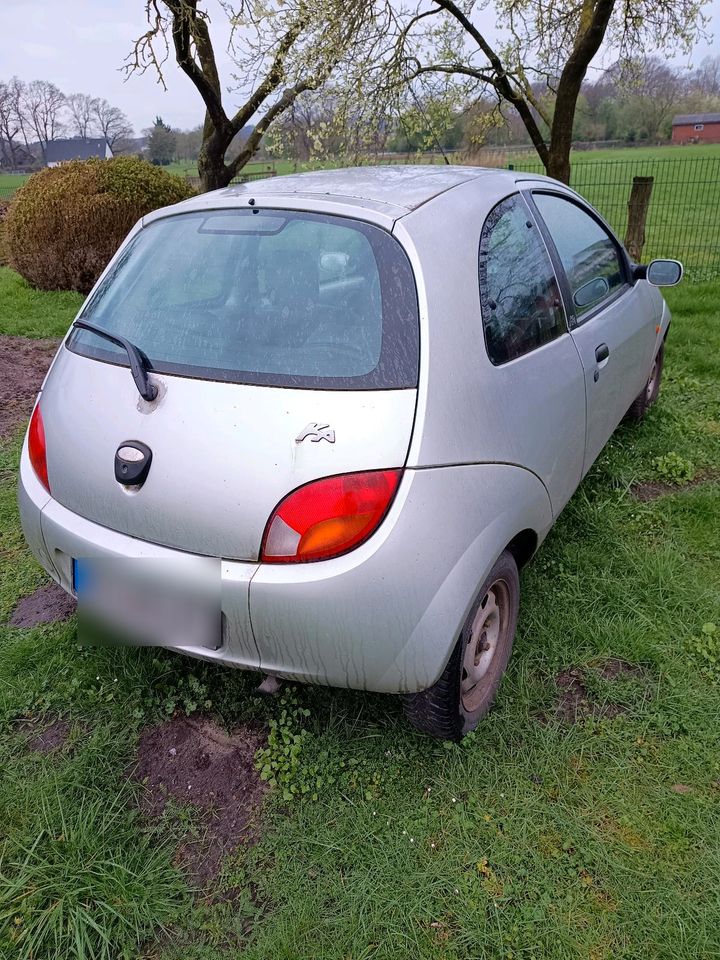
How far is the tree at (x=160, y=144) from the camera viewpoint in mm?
40025

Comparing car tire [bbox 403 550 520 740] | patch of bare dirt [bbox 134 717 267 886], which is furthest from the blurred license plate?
car tire [bbox 403 550 520 740]

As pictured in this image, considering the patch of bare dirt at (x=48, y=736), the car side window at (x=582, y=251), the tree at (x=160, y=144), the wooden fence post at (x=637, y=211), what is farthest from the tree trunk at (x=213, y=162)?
the tree at (x=160, y=144)

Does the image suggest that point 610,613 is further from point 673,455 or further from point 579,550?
point 673,455

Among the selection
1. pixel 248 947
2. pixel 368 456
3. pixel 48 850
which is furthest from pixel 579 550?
pixel 48 850

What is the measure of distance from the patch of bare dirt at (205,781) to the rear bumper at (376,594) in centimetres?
48

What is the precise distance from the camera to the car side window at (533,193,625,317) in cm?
293

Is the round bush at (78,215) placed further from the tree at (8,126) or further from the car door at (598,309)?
the tree at (8,126)

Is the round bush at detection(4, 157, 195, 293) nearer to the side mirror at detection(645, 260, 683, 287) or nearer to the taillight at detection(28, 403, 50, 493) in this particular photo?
the side mirror at detection(645, 260, 683, 287)

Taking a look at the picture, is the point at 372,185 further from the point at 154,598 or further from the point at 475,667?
the point at 475,667

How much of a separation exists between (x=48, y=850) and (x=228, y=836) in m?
0.49

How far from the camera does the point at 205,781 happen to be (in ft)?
7.11

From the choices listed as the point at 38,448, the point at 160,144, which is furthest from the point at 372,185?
the point at 160,144

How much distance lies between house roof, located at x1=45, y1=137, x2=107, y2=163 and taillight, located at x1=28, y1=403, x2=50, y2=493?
73218mm

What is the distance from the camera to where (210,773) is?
2195 mm
